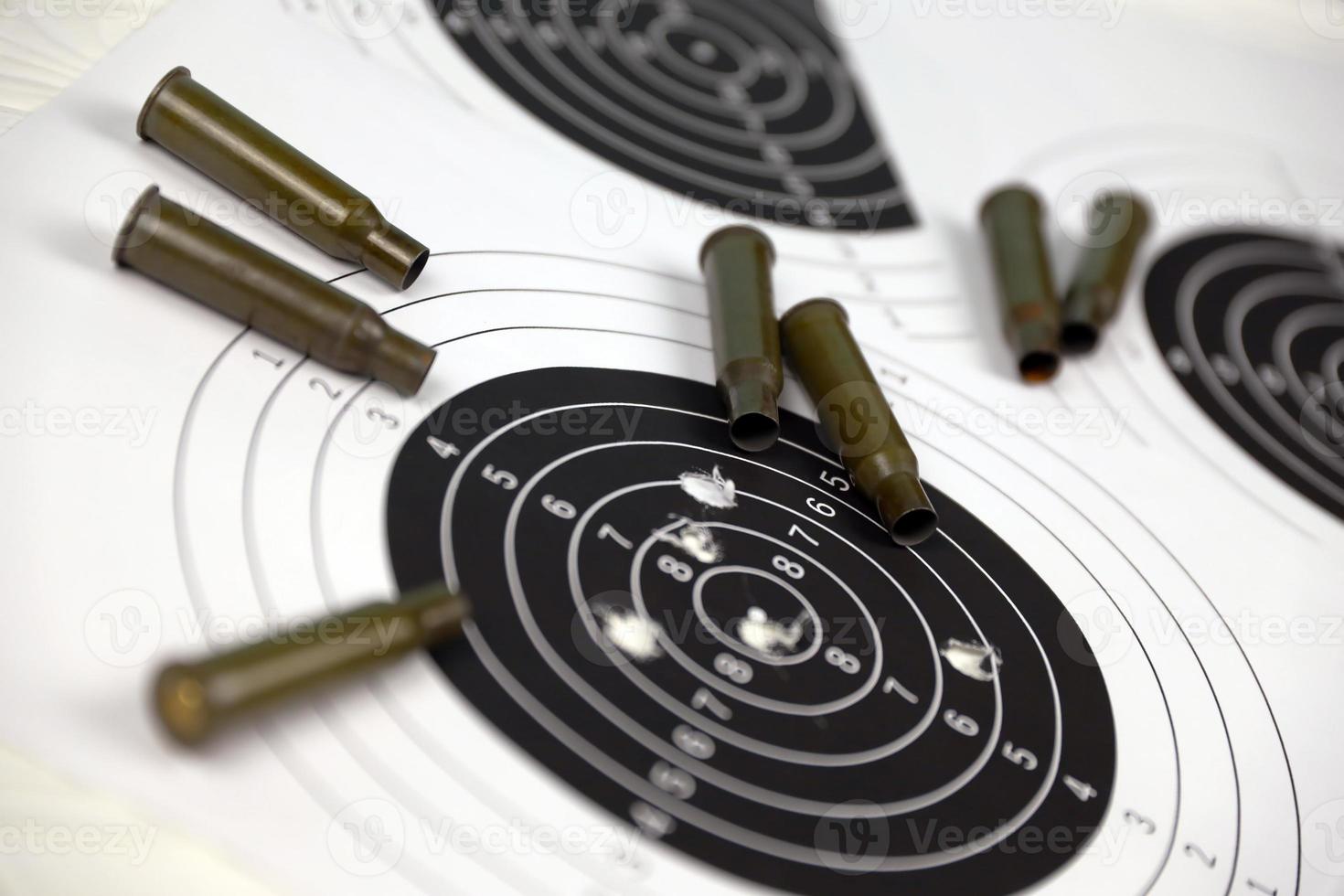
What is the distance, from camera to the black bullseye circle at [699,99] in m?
2.04

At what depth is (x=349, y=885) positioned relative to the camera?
1029mm

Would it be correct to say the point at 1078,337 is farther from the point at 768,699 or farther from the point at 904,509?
the point at 768,699

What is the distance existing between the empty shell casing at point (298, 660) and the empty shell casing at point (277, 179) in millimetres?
565

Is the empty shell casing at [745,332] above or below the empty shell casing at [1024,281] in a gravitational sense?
below

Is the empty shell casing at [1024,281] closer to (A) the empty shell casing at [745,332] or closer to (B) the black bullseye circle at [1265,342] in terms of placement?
(B) the black bullseye circle at [1265,342]

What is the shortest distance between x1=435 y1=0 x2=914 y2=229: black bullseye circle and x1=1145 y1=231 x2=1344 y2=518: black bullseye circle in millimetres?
563

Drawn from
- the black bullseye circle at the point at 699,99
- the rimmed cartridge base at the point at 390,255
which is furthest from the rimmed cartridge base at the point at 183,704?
the black bullseye circle at the point at 699,99

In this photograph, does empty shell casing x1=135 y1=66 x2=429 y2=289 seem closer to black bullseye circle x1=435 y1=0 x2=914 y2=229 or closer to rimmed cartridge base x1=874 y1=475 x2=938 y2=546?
black bullseye circle x1=435 y1=0 x2=914 y2=229

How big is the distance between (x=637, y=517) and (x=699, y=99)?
1.13 m

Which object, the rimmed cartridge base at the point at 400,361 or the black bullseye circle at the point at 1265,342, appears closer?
the rimmed cartridge base at the point at 400,361

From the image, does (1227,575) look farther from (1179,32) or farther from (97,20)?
(97,20)

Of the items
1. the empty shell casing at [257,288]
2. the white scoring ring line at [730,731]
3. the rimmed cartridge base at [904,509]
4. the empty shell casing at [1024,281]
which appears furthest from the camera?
the empty shell casing at [1024,281]

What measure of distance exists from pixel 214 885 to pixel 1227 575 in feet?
4.73

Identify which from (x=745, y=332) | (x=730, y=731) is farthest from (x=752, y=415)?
(x=730, y=731)
